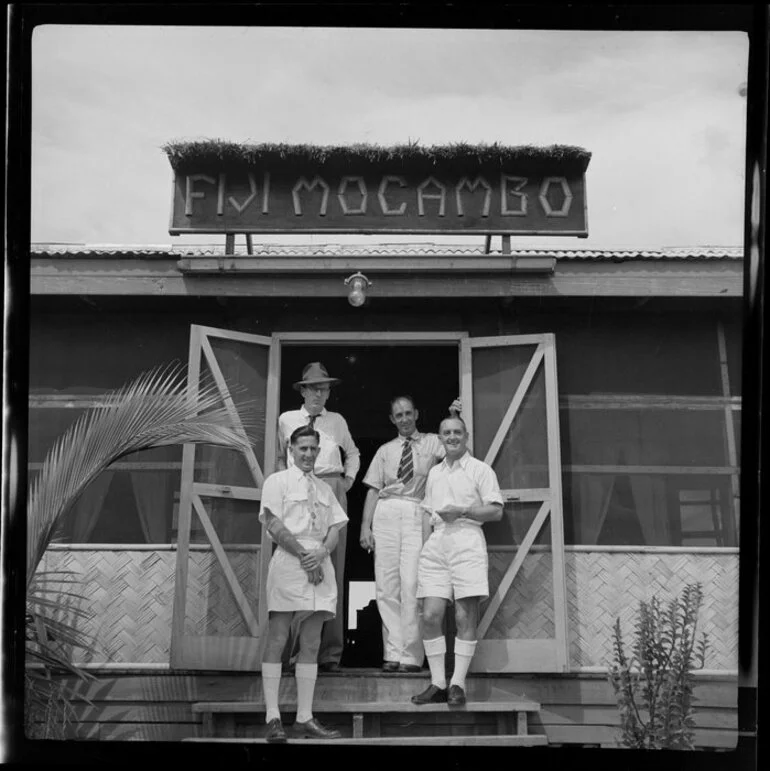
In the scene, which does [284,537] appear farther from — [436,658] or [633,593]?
[633,593]

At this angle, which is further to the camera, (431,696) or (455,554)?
(455,554)

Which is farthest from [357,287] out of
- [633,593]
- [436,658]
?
[633,593]

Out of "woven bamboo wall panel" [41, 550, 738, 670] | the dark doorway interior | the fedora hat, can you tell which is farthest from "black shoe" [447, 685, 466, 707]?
the dark doorway interior

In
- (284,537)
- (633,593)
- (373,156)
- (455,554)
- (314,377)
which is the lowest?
(633,593)

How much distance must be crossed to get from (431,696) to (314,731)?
736mm

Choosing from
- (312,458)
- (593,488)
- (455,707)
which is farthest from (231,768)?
(593,488)

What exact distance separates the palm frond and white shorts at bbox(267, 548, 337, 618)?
77 cm

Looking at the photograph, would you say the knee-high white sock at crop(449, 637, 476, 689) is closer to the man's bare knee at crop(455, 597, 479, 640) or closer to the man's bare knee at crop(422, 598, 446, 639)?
the man's bare knee at crop(455, 597, 479, 640)

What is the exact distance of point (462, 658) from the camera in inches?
292

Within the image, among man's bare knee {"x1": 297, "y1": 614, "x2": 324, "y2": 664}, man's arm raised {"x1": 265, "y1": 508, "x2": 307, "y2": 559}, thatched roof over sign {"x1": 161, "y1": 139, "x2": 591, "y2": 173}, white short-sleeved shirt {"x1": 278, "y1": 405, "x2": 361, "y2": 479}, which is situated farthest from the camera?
thatched roof over sign {"x1": 161, "y1": 139, "x2": 591, "y2": 173}

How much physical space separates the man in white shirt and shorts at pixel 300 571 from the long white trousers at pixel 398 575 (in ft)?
1.36

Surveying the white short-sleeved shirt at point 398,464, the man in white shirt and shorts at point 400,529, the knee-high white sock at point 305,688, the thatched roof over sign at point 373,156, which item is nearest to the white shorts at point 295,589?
the knee-high white sock at point 305,688

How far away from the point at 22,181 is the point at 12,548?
1987 mm

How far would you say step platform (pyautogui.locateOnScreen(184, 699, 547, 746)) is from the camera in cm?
726
